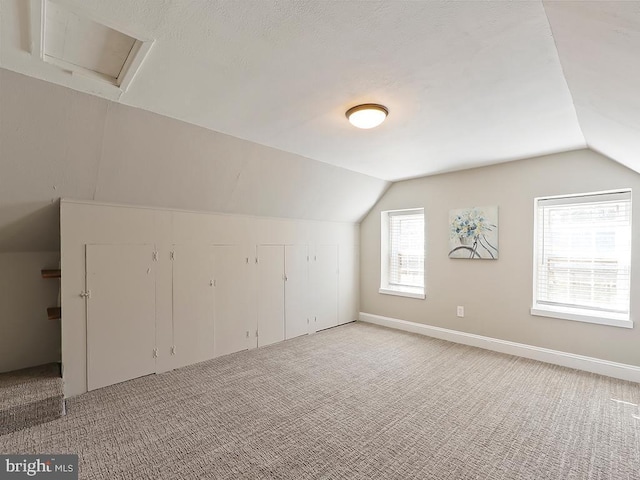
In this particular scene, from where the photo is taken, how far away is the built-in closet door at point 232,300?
12.6ft

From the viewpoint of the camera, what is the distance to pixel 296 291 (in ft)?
15.5

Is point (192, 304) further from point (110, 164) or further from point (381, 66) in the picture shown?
point (381, 66)

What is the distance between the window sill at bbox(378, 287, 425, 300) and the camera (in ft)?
16.0

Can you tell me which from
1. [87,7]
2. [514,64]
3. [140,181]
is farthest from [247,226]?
[514,64]

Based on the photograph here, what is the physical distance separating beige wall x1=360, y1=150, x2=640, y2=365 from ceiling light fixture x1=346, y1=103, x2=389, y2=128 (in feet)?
7.98

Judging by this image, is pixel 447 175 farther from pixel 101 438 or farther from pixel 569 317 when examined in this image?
pixel 101 438

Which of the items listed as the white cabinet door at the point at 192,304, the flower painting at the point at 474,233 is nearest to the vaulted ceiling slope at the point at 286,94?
the white cabinet door at the point at 192,304

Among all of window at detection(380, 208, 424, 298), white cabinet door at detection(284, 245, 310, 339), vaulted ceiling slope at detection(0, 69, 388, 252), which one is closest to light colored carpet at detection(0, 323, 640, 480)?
white cabinet door at detection(284, 245, 310, 339)

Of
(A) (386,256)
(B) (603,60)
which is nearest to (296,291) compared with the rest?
(A) (386,256)

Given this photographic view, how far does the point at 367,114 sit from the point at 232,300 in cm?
279

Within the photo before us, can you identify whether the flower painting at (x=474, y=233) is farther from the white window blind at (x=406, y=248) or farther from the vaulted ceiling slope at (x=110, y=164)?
the vaulted ceiling slope at (x=110, y=164)

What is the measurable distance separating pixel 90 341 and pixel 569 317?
5.04 metres

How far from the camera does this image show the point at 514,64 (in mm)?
1846

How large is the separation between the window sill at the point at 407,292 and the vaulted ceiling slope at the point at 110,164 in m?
2.33
